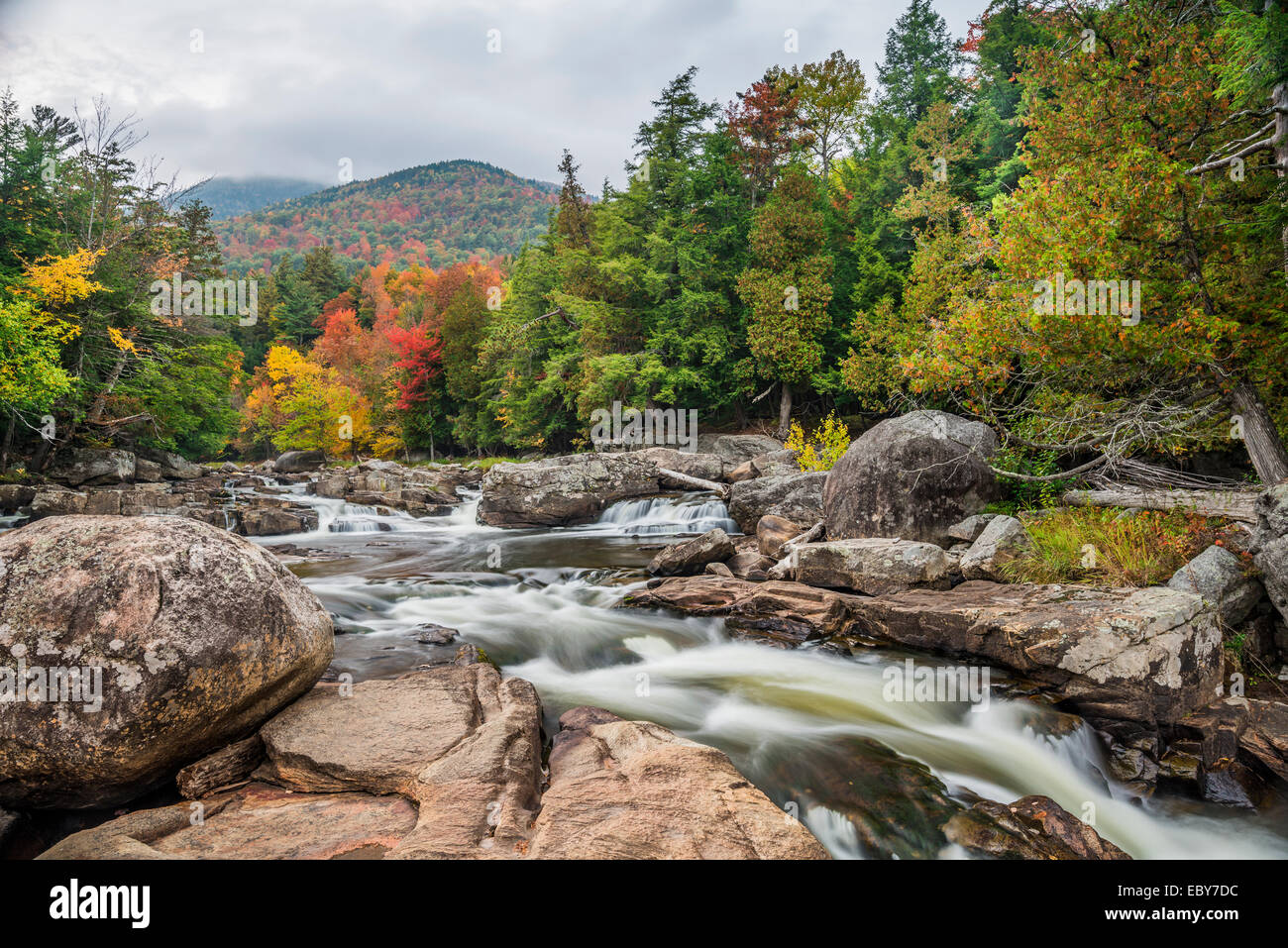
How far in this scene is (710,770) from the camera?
3.64 metres

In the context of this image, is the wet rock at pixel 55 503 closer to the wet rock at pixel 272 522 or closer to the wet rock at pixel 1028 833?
the wet rock at pixel 272 522

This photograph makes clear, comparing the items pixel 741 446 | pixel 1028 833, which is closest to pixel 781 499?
pixel 1028 833

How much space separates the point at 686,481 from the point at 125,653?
1570 centimetres

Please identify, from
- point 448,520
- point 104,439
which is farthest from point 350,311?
point 448,520

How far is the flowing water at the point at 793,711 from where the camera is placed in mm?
4402

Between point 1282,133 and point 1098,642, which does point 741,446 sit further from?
point 1098,642

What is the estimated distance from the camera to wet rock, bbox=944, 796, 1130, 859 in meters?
3.75

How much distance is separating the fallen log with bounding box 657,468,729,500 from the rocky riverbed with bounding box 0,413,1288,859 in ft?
25.6

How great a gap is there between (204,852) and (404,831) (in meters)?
0.98

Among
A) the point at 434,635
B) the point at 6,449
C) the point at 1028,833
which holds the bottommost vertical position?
the point at 1028,833

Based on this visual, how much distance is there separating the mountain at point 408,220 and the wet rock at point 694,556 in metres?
95.6

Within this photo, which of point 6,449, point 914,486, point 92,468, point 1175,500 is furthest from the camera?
point 92,468

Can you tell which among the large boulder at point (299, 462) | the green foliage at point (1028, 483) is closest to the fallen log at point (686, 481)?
the green foliage at point (1028, 483)

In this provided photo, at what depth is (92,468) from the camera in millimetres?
22000
